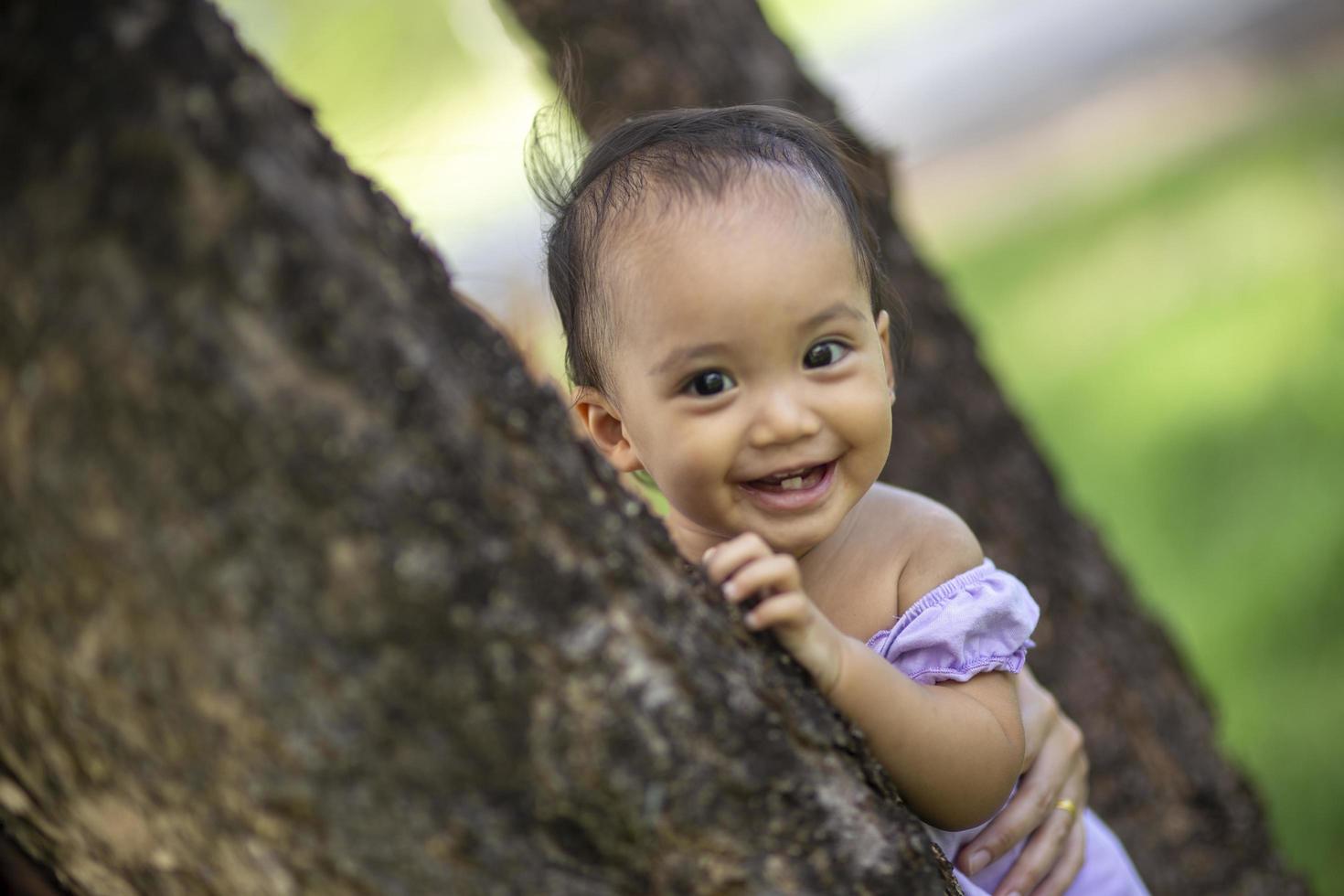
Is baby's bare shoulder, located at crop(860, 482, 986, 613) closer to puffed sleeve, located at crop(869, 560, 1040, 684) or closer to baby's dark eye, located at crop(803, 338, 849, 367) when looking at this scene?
puffed sleeve, located at crop(869, 560, 1040, 684)

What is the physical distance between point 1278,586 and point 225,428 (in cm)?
440

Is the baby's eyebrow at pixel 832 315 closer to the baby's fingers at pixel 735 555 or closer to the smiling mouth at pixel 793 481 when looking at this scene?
the smiling mouth at pixel 793 481

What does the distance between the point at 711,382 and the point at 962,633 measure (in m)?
0.44

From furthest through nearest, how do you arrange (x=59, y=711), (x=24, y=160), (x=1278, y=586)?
1. (x=1278, y=586)
2. (x=59, y=711)
3. (x=24, y=160)

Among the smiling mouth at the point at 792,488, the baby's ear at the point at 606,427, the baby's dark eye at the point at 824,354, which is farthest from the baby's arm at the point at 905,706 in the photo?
the baby's ear at the point at 606,427

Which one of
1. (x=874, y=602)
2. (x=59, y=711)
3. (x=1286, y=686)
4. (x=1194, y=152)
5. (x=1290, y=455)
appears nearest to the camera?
(x=59, y=711)

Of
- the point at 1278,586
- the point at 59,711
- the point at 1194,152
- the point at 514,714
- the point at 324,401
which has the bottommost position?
the point at 59,711

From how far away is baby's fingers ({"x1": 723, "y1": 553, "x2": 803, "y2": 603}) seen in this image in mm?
1237

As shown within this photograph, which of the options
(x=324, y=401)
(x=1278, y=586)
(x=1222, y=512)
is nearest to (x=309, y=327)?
(x=324, y=401)

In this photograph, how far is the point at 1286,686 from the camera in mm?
4090

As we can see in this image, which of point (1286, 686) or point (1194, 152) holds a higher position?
point (1194, 152)

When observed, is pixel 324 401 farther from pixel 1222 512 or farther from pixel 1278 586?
pixel 1222 512

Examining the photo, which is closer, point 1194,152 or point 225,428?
point 225,428

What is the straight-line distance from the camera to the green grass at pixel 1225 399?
409 centimetres
